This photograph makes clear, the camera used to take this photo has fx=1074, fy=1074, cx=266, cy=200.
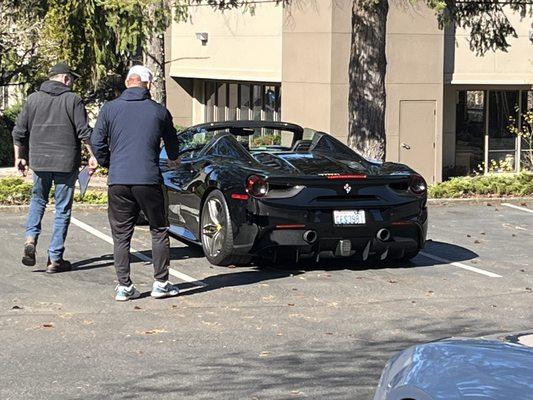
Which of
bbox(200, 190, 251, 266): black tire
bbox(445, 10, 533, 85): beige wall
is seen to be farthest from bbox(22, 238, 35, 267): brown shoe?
bbox(445, 10, 533, 85): beige wall

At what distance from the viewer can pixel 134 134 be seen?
28.9 ft

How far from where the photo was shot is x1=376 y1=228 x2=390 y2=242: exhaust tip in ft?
33.3

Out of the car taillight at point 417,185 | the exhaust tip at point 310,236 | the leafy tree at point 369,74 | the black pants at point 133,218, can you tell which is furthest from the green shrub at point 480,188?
the black pants at point 133,218

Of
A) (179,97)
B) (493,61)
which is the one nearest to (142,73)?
(493,61)

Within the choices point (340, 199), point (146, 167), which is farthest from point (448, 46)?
point (146, 167)

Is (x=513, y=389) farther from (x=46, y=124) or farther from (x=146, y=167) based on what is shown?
(x=46, y=124)

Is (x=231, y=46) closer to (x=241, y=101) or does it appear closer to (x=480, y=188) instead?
(x=241, y=101)

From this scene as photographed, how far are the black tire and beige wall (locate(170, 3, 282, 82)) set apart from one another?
13.5m

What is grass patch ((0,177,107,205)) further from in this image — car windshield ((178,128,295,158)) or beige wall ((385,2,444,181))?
beige wall ((385,2,444,181))

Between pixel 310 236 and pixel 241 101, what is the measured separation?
19.5 meters

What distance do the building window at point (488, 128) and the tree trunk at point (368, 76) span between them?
36.3 ft

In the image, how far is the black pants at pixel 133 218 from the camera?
8820 mm

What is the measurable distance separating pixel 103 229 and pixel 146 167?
434cm

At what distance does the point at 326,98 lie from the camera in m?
23.3
